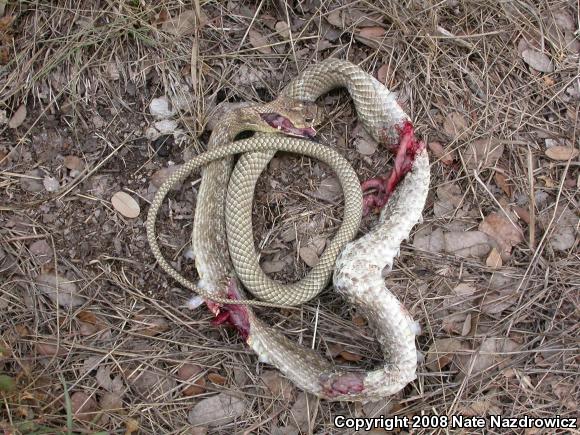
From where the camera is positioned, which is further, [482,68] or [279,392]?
[482,68]

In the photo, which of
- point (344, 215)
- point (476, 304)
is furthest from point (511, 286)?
point (344, 215)

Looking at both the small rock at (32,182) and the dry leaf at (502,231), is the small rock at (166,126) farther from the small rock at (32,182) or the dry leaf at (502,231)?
the dry leaf at (502,231)

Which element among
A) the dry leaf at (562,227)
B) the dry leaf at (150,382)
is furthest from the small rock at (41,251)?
the dry leaf at (562,227)

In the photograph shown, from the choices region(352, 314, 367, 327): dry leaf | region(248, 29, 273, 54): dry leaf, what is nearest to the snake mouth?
region(248, 29, 273, 54): dry leaf

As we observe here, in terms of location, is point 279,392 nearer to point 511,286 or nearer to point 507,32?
point 511,286

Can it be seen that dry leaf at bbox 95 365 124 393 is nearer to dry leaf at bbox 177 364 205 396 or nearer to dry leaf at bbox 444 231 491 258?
dry leaf at bbox 177 364 205 396

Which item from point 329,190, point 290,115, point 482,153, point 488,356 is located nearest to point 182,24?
point 290,115

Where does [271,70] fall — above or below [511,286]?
above
